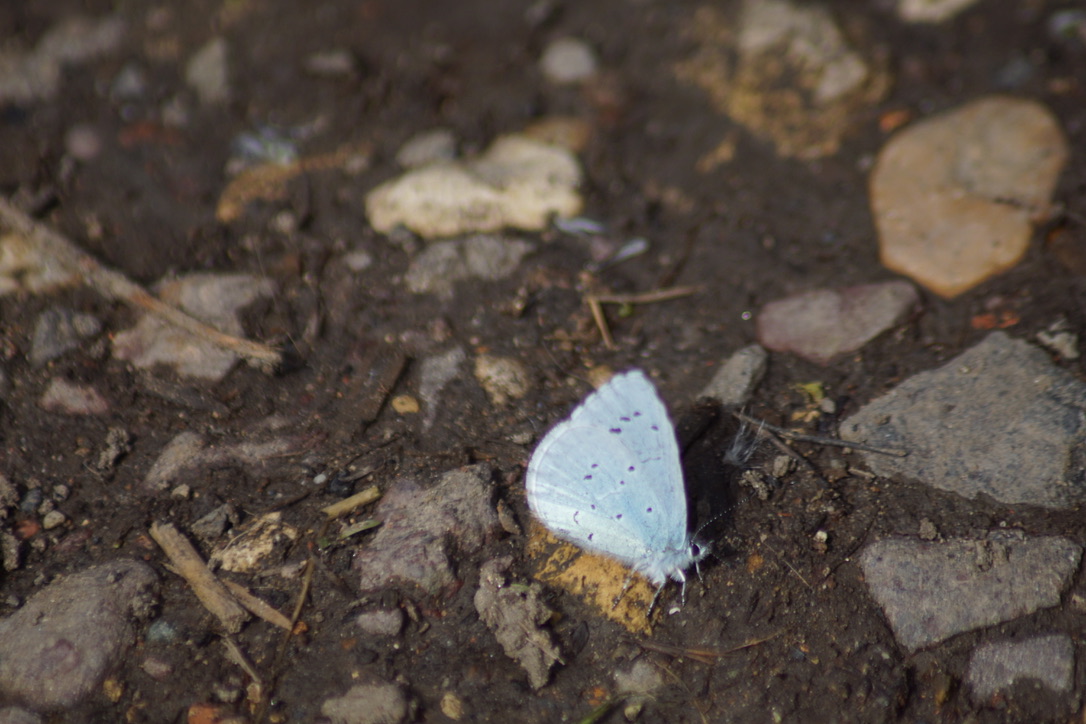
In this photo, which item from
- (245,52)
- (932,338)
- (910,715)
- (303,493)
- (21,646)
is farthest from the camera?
(245,52)

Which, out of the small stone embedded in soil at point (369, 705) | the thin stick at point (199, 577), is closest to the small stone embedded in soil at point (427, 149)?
the thin stick at point (199, 577)

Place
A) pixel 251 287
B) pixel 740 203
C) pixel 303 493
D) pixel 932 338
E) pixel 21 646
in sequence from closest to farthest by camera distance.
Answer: pixel 21 646 < pixel 303 493 < pixel 932 338 < pixel 251 287 < pixel 740 203

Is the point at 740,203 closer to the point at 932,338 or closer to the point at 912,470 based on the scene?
the point at 932,338

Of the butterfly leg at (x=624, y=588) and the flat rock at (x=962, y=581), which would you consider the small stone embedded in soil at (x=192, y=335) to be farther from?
the flat rock at (x=962, y=581)

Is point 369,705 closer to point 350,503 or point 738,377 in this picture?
point 350,503

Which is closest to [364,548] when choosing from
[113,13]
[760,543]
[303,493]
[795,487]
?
[303,493]

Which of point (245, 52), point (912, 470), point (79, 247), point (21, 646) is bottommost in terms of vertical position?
A: point (912, 470)

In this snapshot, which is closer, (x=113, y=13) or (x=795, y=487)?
(x=795, y=487)

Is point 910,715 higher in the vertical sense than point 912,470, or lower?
lower

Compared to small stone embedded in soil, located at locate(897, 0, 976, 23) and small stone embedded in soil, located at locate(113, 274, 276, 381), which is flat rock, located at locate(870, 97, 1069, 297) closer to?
small stone embedded in soil, located at locate(897, 0, 976, 23)
